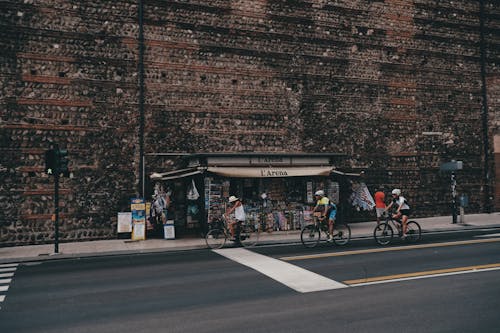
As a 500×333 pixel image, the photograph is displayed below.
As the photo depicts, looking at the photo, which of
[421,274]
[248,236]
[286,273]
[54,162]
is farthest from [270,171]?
[421,274]

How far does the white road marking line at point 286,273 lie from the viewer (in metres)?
7.51

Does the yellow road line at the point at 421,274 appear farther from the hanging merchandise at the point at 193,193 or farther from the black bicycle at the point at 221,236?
the hanging merchandise at the point at 193,193

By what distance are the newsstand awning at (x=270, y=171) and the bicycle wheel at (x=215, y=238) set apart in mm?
2859

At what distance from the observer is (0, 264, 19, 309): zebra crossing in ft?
25.4

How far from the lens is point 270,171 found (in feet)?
51.1

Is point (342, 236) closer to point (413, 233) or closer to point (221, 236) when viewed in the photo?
point (413, 233)

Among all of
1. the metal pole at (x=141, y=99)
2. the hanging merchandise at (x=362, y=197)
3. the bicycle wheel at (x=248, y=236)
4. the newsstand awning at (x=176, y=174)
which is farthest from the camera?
the hanging merchandise at (x=362, y=197)

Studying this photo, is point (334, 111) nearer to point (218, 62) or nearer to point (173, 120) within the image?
point (218, 62)

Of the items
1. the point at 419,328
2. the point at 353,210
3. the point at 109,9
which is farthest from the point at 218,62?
the point at 419,328

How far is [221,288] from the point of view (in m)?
7.58

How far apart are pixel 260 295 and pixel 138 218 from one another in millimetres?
9013

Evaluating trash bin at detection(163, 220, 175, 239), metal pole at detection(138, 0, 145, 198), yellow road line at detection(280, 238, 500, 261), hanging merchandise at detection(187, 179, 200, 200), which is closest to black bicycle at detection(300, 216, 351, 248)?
yellow road line at detection(280, 238, 500, 261)

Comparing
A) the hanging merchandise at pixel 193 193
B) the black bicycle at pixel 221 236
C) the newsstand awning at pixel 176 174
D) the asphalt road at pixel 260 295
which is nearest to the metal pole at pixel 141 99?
the newsstand awning at pixel 176 174

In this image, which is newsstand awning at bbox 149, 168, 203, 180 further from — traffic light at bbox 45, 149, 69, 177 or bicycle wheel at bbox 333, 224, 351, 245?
bicycle wheel at bbox 333, 224, 351, 245
